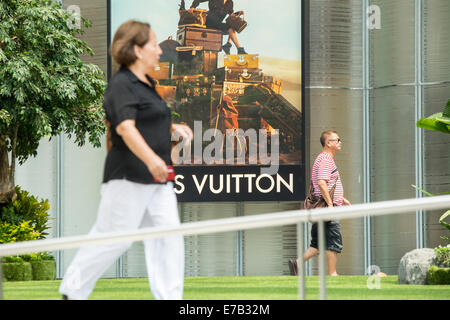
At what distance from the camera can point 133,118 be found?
4074 millimetres

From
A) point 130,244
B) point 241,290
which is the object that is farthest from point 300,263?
point 130,244

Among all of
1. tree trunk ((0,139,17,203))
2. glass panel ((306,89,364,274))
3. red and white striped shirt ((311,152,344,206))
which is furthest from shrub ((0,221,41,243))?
glass panel ((306,89,364,274))

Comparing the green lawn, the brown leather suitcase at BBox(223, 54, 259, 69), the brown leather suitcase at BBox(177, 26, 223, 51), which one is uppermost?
the brown leather suitcase at BBox(177, 26, 223, 51)

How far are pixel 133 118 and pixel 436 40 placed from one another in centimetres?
1021

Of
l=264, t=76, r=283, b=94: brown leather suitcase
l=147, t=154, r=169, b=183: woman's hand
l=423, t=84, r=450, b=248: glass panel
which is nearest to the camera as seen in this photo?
l=147, t=154, r=169, b=183: woman's hand

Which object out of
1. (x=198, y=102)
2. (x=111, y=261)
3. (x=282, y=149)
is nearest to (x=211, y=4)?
(x=198, y=102)

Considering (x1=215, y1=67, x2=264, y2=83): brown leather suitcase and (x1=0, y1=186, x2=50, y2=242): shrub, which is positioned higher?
(x1=215, y1=67, x2=264, y2=83): brown leather suitcase

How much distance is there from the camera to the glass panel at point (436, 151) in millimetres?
13203

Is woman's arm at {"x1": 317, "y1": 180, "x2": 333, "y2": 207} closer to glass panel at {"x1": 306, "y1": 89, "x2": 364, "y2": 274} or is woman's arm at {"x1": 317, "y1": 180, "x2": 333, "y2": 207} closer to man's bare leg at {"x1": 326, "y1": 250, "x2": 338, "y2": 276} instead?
glass panel at {"x1": 306, "y1": 89, "x2": 364, "y2": 274}

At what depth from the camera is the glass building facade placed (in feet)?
43.8

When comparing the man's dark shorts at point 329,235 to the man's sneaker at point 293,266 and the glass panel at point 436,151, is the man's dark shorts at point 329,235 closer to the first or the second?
the man's sneaker at point 293,266

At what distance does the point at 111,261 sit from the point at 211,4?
31.3ft

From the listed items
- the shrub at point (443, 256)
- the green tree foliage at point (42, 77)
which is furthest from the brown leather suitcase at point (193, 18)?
the shrub at point (443, 256)

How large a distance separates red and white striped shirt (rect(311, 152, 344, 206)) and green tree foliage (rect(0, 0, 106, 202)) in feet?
10.8
